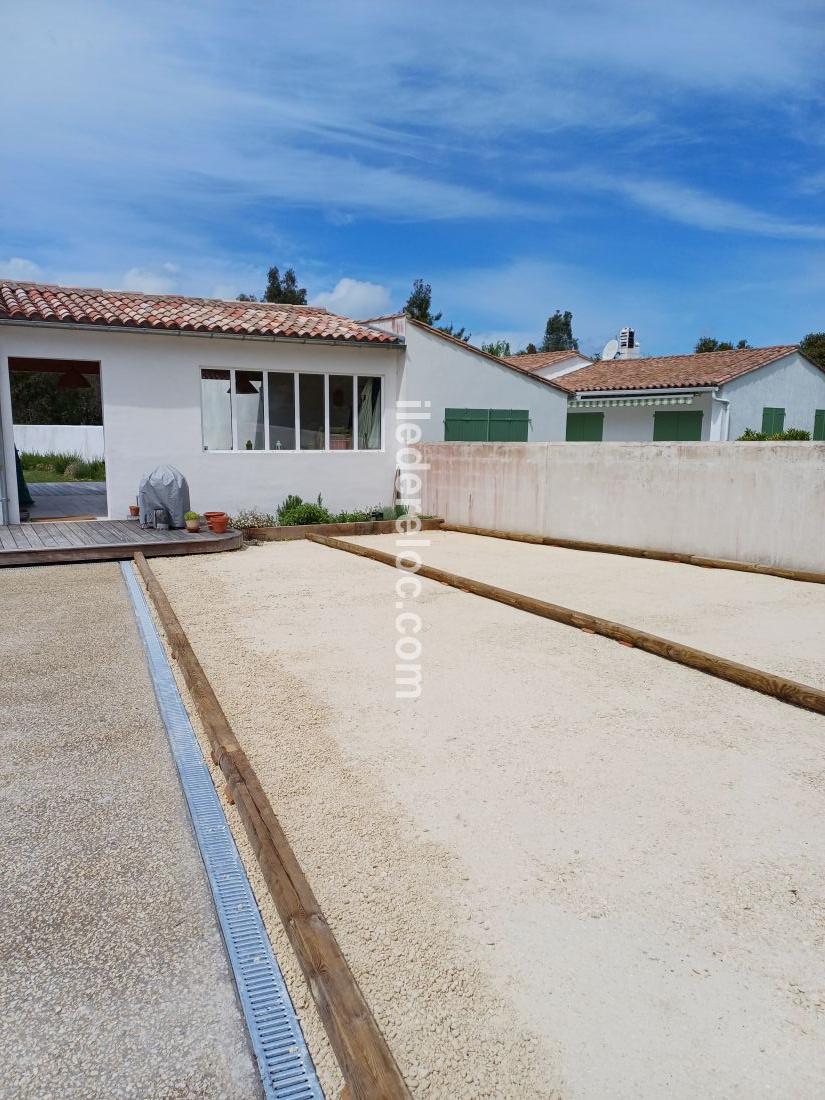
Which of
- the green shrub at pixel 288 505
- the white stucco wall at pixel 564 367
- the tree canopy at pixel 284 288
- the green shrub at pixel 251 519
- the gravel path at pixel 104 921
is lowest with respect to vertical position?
the gravel path at pixel 104 921

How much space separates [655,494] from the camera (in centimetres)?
1061

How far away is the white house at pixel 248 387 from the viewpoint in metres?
11.7

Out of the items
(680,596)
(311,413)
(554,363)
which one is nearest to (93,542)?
(311,413)

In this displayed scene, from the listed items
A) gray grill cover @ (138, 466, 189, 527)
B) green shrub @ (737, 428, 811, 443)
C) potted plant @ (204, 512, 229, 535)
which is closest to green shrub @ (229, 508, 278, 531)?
potted plant @ (204, 512, 229, 535)

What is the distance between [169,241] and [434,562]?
20566 millimetres

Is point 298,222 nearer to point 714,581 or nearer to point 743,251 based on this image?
point 743,251

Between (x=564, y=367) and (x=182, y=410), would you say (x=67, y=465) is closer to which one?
(x=182, y=410)

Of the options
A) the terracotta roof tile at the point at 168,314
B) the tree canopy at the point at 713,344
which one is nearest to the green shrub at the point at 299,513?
the terracotta roof tile at the point at 168,314

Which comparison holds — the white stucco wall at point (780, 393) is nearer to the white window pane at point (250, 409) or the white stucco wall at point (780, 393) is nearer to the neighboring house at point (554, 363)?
the neighboring house at point (554, 363)

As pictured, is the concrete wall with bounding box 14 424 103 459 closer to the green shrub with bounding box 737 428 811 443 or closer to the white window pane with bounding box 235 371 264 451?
the white window pane with bounding box 235 371 264 451

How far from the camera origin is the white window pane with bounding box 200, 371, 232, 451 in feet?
42.1

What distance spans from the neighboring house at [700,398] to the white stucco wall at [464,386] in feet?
12.1

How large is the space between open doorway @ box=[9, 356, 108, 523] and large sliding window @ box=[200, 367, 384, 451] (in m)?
2.26

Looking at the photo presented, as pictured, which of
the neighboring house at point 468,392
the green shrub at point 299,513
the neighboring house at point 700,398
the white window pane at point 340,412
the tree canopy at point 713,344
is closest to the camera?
the green shrub at point 299,513
